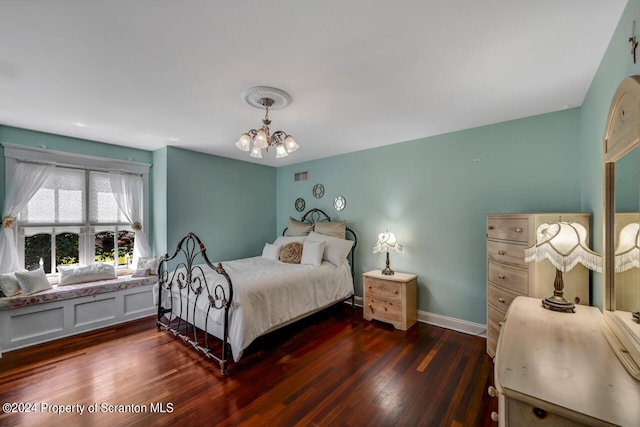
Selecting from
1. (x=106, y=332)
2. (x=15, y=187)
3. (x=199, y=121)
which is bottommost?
(x=106, y=332)

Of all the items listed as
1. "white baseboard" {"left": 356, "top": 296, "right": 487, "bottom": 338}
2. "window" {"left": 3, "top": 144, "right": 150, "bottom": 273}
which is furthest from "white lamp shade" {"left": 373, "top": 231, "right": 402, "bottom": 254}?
"window" {"left": 3, "top": 144, "right": 150, "bottom": 273}

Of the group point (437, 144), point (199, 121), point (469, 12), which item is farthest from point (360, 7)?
point (437, 144)

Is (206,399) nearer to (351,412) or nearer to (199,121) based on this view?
(351,412)

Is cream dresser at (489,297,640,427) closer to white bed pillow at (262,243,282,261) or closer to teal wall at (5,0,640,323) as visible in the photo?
teal wall at (5,0,640,323)

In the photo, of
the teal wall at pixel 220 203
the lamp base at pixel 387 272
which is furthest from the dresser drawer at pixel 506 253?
the teal wall at pixel 220 203

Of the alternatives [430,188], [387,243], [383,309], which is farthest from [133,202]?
[430,188]

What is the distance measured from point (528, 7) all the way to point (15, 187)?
205 inches

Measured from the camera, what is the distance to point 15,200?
10.6 ft

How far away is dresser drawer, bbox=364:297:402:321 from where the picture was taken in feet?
11.2

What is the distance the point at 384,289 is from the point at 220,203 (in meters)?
3.10

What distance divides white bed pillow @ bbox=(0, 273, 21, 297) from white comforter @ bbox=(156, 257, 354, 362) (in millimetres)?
1493

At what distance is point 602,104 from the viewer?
1873 millimetres

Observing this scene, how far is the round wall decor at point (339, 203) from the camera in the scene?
4.52 meters

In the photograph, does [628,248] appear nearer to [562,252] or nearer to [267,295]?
[562,252]
